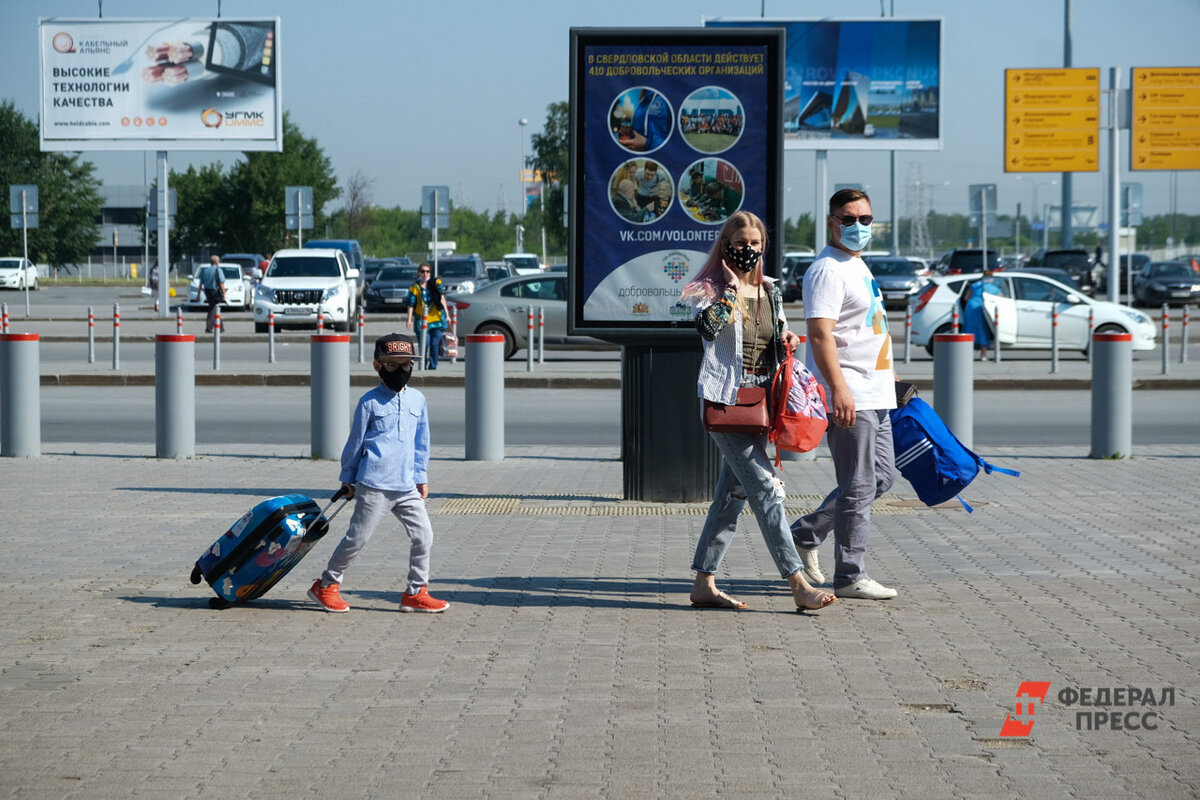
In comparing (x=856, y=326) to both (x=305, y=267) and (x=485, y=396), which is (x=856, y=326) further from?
(x=305, y=267)

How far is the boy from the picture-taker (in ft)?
21.1

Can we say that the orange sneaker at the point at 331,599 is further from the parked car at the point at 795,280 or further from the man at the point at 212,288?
the parked car at the point at 795,280

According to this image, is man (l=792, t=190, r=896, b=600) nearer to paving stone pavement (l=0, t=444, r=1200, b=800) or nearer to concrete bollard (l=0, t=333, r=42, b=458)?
paving stone pavement (l=0, t=444, r=1200, b=800)

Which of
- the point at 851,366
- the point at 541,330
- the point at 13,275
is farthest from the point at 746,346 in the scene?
the point at 13,275

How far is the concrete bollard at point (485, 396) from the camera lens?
39.8ft

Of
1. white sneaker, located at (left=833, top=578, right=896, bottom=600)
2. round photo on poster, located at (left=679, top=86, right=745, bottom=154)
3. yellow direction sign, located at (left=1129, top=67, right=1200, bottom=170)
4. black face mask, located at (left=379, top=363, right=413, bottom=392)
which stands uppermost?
yellow direction sign, located at (left=1129, top=67, right=1200, bottom=170)

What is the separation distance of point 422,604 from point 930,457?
2.53 metres

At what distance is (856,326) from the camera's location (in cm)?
652

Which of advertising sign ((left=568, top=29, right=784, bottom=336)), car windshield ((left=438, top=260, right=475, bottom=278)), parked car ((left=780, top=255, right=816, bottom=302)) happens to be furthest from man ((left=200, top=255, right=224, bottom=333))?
advertising sign ((left=568, top=29, right=784, bottom=336))

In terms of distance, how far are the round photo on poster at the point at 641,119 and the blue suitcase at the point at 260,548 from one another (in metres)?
4.08

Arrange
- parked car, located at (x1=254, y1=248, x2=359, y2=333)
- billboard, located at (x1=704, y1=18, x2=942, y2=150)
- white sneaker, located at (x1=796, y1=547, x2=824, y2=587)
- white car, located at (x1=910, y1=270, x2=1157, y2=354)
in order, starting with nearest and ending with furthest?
1. white sneaker, located at (x1=796, y1=547, x2=824, y2=587)
2. white car, located at (x1=910, y1=270, x2=1157, y2=354)
3. parked car, located at (x1=254, y1=248, x2=359, y2=333)
4. billboard, located at (x1=704, y1=18, x2=942, y2=150)

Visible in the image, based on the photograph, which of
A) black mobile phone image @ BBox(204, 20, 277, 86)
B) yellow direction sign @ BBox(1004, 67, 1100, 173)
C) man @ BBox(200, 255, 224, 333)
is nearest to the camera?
man @ BBox(200, 255, 224, 333)

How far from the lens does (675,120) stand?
31.7 ft

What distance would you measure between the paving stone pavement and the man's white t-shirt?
0.99 metres
